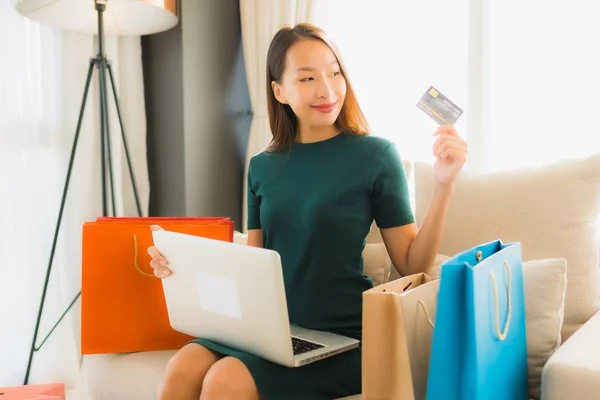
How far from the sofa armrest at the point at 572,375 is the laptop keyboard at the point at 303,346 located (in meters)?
0.42

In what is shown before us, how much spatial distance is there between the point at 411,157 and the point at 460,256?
1277 mm

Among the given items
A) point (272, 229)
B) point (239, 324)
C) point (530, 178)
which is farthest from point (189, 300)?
point (530, 178)

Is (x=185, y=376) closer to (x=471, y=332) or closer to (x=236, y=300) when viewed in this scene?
(x=236, y=300)

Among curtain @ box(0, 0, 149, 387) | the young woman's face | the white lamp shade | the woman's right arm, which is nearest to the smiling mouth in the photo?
the young woman's face

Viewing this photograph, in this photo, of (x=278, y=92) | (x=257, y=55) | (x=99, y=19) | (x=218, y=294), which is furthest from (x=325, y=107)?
(x=257, y=55)

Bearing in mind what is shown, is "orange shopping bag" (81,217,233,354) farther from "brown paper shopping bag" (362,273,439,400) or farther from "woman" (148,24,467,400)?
"brown paper shopping bag" (362,273,439,400)

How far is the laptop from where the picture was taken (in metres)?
0.95

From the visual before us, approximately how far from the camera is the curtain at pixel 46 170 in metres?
2.01

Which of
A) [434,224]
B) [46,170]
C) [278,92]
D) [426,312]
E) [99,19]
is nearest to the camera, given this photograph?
[426,312]

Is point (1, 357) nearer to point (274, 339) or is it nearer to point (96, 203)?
point (96, 203)

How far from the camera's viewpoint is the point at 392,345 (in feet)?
2.90

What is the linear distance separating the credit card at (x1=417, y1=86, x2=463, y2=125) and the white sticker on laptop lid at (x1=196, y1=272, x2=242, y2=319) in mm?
540

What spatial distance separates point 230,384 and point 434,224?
55 centimetres

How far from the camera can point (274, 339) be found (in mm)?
982
